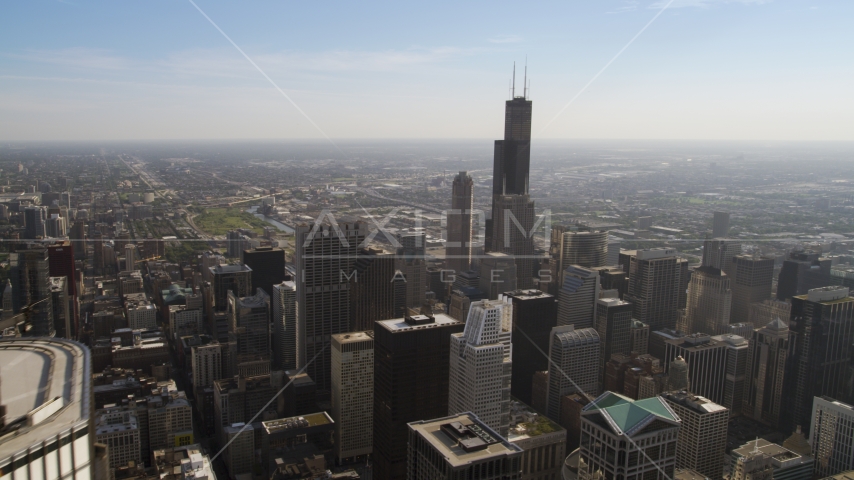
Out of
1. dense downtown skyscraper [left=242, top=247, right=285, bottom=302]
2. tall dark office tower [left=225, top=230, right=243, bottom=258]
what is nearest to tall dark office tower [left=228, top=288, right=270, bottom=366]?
dense downtown skyscraper [left=242, top=247, right=285, bottom=302]

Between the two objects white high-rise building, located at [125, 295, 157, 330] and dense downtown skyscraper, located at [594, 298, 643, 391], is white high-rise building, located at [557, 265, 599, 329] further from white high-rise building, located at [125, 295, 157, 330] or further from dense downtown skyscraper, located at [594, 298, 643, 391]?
white high-rise building, located at [125, 295, 157, 330]

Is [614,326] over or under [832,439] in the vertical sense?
over

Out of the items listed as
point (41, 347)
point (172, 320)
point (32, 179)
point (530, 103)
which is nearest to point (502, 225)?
point (530, 103)

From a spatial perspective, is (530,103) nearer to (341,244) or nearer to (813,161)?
(813,161)

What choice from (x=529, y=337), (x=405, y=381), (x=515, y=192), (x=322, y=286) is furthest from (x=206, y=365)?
(x=515, y=192)

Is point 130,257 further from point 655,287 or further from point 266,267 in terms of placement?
point 655,287

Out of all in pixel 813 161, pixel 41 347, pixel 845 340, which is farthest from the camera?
pixel 813 161

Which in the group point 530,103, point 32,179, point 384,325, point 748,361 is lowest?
point 748,361
